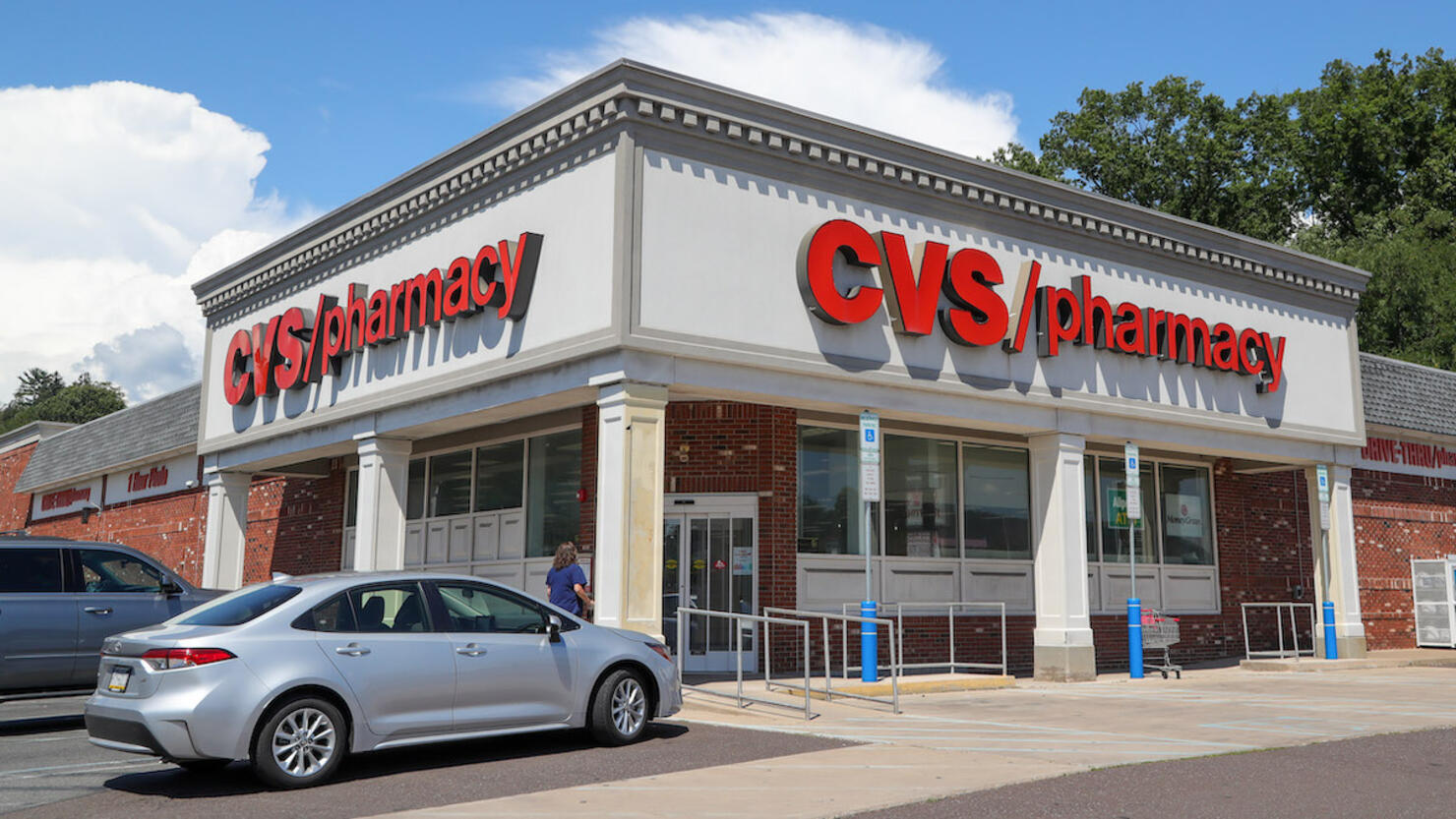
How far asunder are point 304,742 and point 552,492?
10.2m

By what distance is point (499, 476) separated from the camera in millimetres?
20359

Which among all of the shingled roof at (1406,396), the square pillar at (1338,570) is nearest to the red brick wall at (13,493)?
the square pillar at (1338,570)

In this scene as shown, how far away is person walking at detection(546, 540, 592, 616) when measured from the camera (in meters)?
14.0

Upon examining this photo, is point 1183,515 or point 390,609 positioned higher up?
point 1183,515

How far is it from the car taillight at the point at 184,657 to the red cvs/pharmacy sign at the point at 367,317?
7.74 meters

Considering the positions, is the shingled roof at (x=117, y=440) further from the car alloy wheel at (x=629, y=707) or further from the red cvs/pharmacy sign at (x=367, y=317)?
the car alloy wheel at (x=629, y=707)

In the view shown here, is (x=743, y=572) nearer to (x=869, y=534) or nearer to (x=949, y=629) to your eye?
(x=869, y=534)

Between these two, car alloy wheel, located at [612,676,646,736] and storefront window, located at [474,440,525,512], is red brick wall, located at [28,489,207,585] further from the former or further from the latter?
car alloy wheel, located at [612,676,646,736]

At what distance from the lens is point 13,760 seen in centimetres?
1085

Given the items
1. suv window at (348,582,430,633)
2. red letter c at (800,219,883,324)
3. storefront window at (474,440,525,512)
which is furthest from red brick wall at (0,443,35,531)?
suv window at (348,582,430,633)


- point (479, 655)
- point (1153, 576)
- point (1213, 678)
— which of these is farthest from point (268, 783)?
point (1153, 576)

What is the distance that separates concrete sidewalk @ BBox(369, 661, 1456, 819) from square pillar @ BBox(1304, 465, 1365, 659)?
3.08m

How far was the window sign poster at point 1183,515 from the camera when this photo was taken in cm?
2303

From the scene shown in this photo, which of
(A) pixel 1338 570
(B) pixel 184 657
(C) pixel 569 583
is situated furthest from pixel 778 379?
(A) pixel 1338 570
